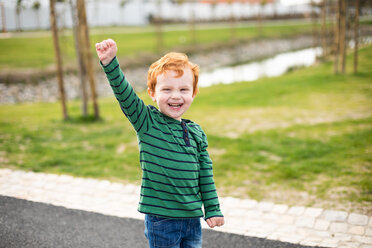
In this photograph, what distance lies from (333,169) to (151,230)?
4.00 meters

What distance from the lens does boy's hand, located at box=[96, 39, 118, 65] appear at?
1941 mm

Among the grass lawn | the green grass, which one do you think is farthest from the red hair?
the green grass

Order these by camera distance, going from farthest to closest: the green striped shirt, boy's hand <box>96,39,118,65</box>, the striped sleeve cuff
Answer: the striped sleeve cuff → the green striped shirt → boy's hand <box>96,39,118,65</box>

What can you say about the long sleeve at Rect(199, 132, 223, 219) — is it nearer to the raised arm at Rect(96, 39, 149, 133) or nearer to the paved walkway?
the raised arm at Rect(96, 39, 149, 133)

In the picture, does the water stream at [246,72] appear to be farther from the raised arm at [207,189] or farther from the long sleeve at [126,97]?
the long sleeve at [126,97]

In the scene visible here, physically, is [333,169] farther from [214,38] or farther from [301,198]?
[214,38]

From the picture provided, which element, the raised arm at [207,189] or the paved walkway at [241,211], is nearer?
the raised arm at [207,189]

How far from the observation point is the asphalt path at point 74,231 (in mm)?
3465

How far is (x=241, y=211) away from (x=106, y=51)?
114 inches

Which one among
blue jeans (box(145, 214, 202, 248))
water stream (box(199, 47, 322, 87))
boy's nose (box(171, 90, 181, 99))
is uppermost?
boy's nose (box(171, 90, 181, 99))

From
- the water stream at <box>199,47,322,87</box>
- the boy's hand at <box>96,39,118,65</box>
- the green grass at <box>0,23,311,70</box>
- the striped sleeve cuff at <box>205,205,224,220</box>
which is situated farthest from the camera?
the green grass at <box>0,23,311,70</box>

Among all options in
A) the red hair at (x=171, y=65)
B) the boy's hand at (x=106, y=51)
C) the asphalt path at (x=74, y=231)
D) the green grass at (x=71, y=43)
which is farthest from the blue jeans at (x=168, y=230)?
the green grass at (x=71, y=43)

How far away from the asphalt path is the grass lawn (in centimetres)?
116

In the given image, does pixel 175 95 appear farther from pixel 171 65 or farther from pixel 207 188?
pixel 207 188
